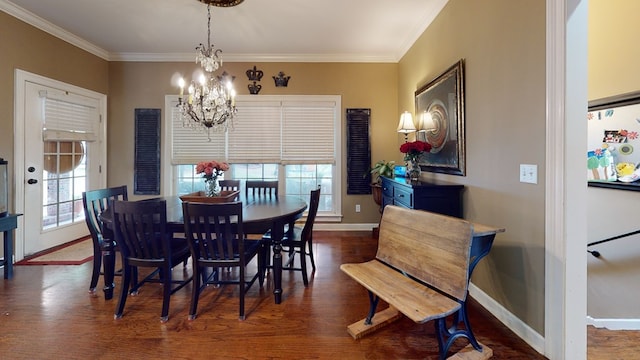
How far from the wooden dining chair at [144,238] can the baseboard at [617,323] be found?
10.7 feet

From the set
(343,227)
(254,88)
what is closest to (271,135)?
(254,88)

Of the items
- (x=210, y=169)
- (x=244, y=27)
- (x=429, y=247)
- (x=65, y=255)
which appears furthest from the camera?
(x=244, y=27)

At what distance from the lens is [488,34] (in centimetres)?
217

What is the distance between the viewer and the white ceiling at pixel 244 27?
3137 mm

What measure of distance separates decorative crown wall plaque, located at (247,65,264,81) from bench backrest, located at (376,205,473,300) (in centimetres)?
341

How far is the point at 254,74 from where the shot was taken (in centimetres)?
455

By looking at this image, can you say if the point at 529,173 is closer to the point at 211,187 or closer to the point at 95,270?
the point at 211,187

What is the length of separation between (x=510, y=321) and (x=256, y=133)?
3.96m

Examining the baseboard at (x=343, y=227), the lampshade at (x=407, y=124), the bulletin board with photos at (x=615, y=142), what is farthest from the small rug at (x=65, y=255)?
the bulletin board with photos at (x=615, y=142)

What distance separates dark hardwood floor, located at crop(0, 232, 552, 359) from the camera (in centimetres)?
178

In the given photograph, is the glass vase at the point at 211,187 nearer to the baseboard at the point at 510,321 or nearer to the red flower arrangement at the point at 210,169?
the red flower arrangement at the point at 210,169

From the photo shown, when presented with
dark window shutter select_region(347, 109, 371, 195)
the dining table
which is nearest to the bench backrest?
the dining table

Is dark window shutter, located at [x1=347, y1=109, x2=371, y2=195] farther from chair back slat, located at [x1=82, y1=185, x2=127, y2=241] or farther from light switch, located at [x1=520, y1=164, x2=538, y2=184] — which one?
chair back slat, located at [x1=82, y1=185, x2=127, y2=241]

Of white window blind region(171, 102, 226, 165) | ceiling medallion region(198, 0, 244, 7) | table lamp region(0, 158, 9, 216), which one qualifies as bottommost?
table lamp region(0, 158, 9, 216)
